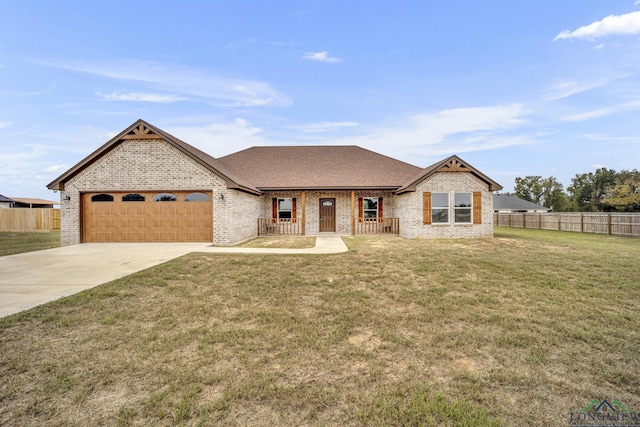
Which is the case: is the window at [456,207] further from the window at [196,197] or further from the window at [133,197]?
the window at [133,197]

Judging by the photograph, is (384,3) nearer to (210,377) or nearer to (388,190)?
(388,190)

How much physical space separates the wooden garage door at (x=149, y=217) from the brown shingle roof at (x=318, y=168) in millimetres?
4692

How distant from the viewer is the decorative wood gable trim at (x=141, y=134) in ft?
43.0

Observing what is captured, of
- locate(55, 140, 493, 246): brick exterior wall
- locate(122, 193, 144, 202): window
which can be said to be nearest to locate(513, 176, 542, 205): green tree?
locate(55, 140, 493, 246): brick exterior wall

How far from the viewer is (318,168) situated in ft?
63.7

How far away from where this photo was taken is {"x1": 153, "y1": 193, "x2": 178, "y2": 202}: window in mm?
13547

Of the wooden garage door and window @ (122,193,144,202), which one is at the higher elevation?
window @ (122,193,144,202)

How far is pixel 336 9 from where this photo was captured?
16125 mm

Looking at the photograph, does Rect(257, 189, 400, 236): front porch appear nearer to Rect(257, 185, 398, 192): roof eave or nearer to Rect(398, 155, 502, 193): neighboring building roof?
Rect(257, 185, 398, 192): roof eave

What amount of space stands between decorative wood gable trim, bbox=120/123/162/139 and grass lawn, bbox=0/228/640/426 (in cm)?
915

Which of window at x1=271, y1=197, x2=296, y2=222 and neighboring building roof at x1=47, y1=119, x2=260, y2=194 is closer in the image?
neighboring building roof at x1=47, y1=119, x2=260, y2=194

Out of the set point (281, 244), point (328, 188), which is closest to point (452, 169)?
point (328, 188)

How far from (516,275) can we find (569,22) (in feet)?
53.3

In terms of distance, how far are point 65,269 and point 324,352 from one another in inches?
339
